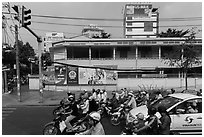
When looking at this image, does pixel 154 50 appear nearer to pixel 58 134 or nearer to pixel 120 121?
pixel 120 121

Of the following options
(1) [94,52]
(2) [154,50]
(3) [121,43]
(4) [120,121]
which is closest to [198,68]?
(2) [154,50]

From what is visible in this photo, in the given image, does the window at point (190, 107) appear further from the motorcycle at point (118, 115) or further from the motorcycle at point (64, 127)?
the motorcycle at point (64, 127)

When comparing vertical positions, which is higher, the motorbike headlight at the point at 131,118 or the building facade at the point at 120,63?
the building facade at the point at 120,63

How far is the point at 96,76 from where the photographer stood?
22.7 metres

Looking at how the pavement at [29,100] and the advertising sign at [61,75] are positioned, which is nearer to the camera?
the pavement at [29,100]

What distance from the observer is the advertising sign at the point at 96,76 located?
2267 centimetres

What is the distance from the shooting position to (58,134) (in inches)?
274

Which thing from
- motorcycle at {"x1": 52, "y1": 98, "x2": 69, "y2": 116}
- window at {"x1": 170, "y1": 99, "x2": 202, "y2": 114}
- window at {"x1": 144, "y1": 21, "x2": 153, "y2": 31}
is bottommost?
motorcycle at {"x1": 52, "y1": 98, "x2": 69, "y2": 116}

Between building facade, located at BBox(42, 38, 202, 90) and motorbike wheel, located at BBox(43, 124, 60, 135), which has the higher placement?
building facade, located at BBox(42, 38, 202, 90)

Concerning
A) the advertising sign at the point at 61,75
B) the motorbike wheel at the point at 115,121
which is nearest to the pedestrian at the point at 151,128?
the motorbike wheel at the point at 115,121

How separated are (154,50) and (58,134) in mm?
24065

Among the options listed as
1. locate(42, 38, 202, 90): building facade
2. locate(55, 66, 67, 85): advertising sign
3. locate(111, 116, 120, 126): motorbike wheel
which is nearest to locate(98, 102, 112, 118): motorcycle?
locate(111, 116, 120, 126): motorbike wheel

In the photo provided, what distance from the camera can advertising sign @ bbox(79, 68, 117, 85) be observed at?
22672mm

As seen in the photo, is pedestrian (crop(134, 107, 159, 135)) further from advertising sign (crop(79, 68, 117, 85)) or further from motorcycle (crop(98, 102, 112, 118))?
advertising sign (crop(79, 68, 117, 85))
